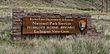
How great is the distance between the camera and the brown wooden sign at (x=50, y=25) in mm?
15172

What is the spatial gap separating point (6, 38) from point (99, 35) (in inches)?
172

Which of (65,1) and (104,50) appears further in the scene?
(65,1)

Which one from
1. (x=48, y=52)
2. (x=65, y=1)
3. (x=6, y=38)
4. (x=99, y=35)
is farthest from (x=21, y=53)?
(x=65, y=1)

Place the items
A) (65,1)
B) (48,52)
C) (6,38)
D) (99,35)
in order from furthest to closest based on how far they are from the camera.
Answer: (65,1) → (99,35) → (6,38) → (48,52)

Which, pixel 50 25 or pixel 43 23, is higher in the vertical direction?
pixel 43 23

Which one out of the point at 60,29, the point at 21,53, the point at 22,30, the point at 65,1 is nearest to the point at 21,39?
the point at 22,30

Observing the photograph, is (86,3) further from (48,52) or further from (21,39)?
(48,52)

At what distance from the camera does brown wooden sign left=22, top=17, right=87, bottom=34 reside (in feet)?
49.8

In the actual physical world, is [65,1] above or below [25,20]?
below

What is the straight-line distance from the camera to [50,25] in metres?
15.4

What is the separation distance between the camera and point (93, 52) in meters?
9.50

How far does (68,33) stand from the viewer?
1591 centimetres

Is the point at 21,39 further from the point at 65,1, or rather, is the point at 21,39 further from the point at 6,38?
the point at 65,1

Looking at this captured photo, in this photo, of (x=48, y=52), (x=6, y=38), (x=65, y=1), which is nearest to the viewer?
(x=48, y=52)
